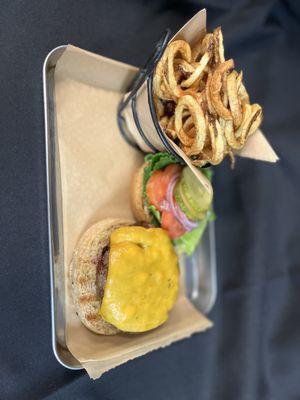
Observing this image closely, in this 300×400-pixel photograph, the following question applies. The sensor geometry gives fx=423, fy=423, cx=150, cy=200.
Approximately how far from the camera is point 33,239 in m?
1.19

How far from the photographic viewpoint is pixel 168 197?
1245mm

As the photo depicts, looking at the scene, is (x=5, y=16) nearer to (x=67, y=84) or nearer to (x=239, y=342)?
(x=67, y=84)

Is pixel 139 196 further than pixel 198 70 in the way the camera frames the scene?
Yes

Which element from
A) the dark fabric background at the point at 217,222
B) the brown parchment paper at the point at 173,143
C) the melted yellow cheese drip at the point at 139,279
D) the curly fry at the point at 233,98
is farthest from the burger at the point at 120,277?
the curly fry at the point at 233,98

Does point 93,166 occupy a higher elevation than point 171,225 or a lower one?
higher

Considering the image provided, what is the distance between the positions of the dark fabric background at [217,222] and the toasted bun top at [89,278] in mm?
101

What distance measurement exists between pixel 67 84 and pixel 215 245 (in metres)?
0.81

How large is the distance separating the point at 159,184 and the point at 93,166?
8.3 inches

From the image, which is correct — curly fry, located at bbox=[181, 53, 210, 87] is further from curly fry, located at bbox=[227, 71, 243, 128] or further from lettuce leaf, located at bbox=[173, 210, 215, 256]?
lettuce leaf, located at bbox=[173, 210, 215, 256]

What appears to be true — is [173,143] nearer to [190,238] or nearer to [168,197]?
[168,197]

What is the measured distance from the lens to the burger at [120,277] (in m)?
1.11

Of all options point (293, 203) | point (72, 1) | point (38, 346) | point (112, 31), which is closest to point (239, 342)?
point (293, 203)

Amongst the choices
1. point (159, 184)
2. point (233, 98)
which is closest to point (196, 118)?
point (233, 98)

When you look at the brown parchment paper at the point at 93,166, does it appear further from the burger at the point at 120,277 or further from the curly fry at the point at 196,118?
the curly fry at the point at 196,118
